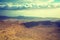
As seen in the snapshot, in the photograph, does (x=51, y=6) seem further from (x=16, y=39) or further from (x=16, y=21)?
(x=16, y=39)

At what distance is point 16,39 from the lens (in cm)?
217

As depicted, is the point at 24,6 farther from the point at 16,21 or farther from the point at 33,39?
the point at 33,39

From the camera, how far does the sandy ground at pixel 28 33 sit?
2158mm

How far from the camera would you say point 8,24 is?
7.36 ft

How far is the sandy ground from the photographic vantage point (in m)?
2.16

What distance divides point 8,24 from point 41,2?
579 mm

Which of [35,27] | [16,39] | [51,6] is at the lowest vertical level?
[16,39]

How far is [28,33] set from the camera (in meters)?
2.19

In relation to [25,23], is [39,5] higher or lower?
higher

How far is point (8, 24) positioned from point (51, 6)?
0.68m

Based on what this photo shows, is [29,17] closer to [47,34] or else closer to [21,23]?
[21,23]

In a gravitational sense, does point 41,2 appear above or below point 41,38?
above

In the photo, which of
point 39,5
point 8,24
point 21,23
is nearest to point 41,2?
point 39,5

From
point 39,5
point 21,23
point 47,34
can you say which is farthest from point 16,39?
point 39,5
